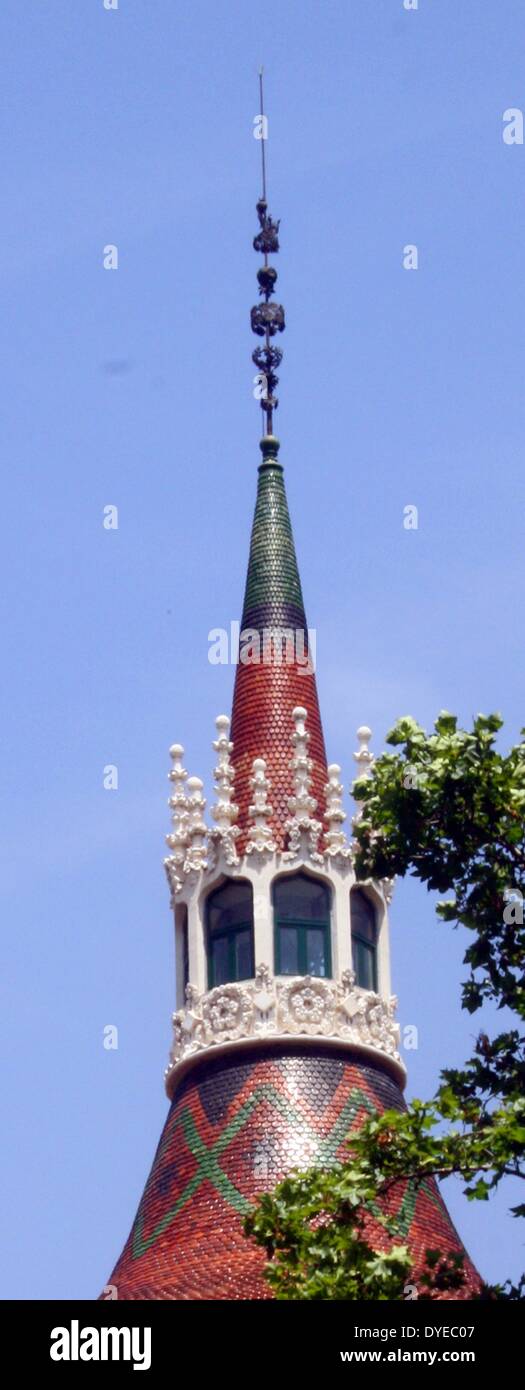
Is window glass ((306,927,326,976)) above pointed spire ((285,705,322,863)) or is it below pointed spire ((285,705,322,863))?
below

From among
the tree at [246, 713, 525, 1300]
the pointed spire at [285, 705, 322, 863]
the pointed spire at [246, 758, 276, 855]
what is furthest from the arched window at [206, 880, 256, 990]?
the tree at [246, 713, 525, 1300]

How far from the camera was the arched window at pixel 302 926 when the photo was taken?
6012 centimetres

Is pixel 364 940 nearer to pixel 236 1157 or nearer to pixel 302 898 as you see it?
pixel 302 898

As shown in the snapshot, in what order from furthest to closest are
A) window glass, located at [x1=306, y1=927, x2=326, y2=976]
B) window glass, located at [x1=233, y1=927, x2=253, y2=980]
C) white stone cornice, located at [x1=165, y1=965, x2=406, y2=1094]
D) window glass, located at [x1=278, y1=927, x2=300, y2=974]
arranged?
window glass, located at [x1=306, y1=927, x2=326, y2=976]
window glass, located at [x1=233, y1=927, x2=253, y2=980]
window glass, located at [x1=278, y1=927, x2=300, y2=974]
white stone cornice, located at [x1=165, y1=965, x2=406, y2=1094]

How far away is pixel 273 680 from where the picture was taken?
6419 cm

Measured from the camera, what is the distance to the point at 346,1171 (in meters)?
38.0

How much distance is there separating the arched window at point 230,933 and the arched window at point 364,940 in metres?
1.70

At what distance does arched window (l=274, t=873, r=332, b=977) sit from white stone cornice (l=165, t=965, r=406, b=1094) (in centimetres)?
49

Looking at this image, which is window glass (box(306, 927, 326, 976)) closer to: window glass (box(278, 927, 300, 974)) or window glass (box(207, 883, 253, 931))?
window glass (box(278, 927, 300, 974))

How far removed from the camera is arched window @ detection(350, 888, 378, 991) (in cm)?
6094

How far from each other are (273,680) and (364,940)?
5193 millimetres
